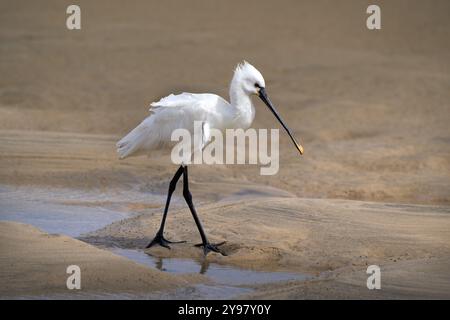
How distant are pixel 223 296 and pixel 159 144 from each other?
2338mm

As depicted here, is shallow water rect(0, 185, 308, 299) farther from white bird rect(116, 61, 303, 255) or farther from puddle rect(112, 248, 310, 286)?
white bird rect(116, 61, 303, 255)

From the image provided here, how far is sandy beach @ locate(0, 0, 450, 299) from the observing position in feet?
22.5

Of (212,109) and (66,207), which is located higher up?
(212,109)

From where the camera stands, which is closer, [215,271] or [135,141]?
[215,271]

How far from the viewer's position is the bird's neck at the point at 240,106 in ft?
26.8

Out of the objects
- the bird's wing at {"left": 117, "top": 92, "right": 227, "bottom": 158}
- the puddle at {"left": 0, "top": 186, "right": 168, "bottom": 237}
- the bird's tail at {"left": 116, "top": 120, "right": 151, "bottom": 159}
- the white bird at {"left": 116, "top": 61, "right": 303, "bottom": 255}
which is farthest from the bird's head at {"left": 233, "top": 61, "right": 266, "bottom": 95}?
the puddle at {"left": 0, "top": 186, "right": 168, "bottom": 237}

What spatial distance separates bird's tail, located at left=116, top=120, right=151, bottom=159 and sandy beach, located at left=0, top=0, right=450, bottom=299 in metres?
0.31

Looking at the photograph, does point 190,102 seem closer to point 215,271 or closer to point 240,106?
point 240,106

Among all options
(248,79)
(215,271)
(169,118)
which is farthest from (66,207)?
(215,271)

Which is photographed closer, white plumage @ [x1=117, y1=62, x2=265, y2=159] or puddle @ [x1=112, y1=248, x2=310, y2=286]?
puddle @ [x1=112, y1=248, x2=310, y2=286]

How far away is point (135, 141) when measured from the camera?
27.8 feet

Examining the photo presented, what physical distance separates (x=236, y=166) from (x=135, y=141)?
12.3 ft

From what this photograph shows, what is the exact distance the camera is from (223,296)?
21.3ft

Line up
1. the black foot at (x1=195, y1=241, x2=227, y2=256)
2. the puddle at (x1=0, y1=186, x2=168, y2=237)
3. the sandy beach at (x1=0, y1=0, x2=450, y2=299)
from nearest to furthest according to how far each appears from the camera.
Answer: the sandy beach at (x1=0, y1=0, x2=450, y2=299) → the black foot at (x1=195, y1=241, x2=227, y2=256) → the puddle at (x1=0, y1=186, x2=168, y2=237)
